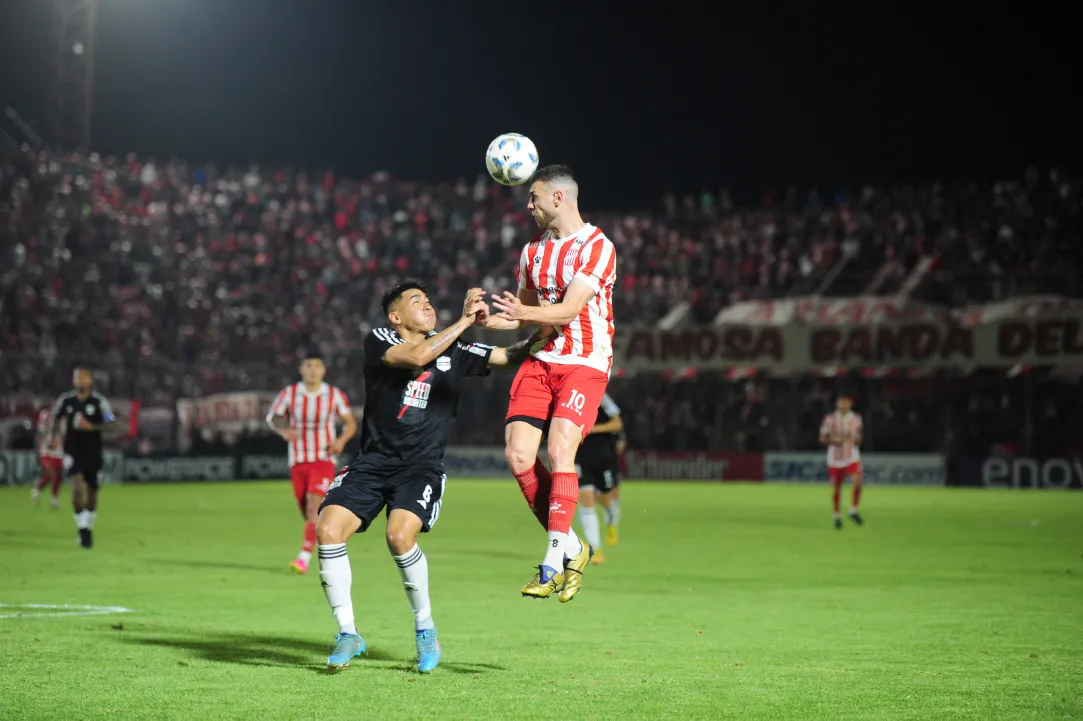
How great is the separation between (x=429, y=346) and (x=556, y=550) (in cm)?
148

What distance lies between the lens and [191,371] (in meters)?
37.4

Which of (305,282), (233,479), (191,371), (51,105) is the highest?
(51,105)

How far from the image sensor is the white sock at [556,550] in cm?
789

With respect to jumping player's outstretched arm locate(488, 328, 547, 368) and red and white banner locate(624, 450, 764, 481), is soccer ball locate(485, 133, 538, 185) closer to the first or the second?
jumping player's outstretched arm locate(488, 328, 547, 368)

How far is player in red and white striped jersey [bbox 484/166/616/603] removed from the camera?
8141 mm

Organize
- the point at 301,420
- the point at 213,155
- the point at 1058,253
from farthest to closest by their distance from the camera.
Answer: the point at 213,155, the point at 1058,253, the point at 301,420

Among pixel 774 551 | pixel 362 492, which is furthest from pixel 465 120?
pixel 362 492

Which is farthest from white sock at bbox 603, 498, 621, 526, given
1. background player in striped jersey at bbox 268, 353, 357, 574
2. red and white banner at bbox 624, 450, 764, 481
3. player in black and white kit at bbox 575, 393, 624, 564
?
red and white banner at bbox 624, 450, 764, 481

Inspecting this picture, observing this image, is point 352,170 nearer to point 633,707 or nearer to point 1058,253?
point 1058,253

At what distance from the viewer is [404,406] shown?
8531mm

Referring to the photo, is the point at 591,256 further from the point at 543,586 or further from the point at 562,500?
the point at 543,586

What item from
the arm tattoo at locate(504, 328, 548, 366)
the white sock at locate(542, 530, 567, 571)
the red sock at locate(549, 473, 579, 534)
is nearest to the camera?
the white sock at locate(542, 530, 567, 571)

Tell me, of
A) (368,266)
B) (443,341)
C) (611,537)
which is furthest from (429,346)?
(368,266)

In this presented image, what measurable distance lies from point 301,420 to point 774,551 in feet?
22.9
